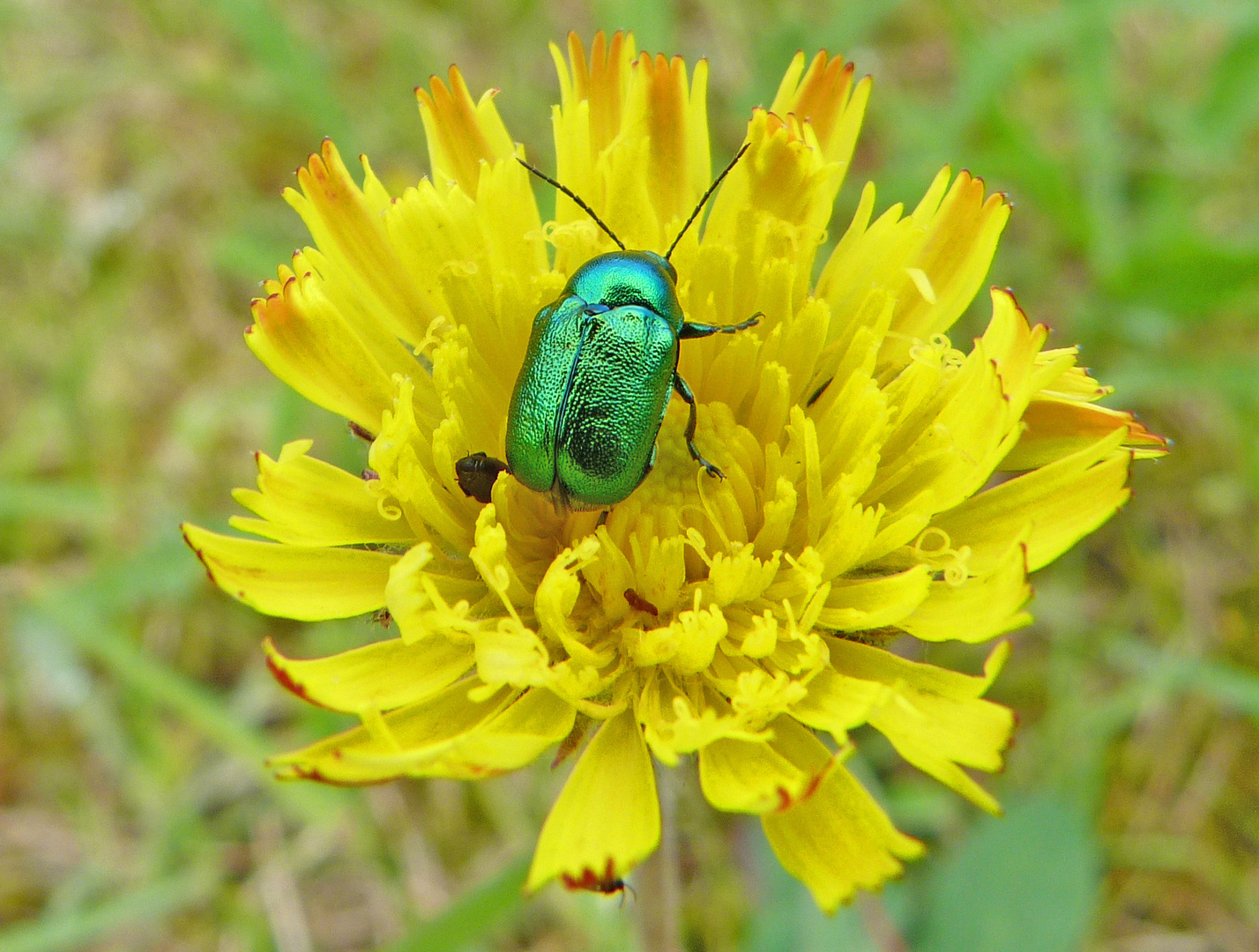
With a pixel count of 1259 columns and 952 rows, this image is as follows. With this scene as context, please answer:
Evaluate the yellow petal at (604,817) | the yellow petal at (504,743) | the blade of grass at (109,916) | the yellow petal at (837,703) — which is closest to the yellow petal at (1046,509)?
the yellow petal at (837,703)

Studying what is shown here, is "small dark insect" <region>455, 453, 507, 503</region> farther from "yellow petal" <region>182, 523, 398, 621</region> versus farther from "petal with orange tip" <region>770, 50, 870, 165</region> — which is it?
"petal with orange tip" <region>770, 50, 870, 165</region>

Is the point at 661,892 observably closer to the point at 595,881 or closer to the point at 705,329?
the point at 595,881

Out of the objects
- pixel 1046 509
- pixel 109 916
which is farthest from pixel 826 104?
pixel 109 916

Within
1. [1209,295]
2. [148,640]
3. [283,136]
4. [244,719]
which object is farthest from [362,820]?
[1209,295]

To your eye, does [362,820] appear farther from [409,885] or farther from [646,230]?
[646,230]

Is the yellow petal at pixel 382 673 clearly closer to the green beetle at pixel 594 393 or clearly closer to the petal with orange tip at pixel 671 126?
the green beetle at pixel 594 393

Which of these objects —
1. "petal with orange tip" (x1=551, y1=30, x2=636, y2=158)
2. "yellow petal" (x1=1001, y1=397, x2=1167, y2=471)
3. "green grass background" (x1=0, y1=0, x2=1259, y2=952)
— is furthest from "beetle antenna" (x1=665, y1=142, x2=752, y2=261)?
"green grass background" (x1=0, y1=0, x2=1259, y2=952)
